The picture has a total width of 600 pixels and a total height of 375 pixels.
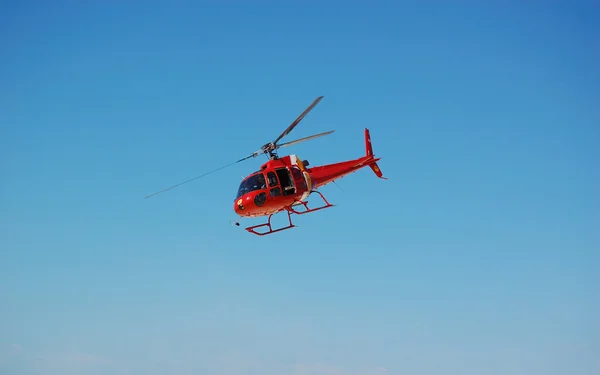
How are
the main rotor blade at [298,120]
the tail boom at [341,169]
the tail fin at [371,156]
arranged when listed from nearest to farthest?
the main rotor blade at [298,120] < the tail boom at [341,169] < the tail fin at [371,156]

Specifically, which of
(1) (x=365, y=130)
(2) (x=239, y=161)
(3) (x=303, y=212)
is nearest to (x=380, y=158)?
(1) (x=365, y=130)

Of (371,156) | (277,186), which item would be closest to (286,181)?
(277,186)

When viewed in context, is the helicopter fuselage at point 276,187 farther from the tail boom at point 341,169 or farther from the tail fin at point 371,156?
the tail fin at point 371,156

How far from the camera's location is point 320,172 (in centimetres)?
4425

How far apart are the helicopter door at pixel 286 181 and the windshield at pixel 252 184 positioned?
135 cm

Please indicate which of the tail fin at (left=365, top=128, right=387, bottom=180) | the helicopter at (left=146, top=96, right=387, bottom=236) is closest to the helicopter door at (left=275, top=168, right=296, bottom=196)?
the helicopter at (left=146, top=96, right=387, bottom=236)

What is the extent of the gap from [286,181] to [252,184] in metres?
2.57

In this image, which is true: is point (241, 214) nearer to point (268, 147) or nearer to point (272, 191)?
point (272, 191)

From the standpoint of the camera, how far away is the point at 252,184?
126 feet

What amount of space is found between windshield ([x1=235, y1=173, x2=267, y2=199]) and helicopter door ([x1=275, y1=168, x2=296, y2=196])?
4.43ft

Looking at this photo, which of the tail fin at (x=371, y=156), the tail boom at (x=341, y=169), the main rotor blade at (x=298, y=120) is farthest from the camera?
the tail fin at (x=371, y=156)

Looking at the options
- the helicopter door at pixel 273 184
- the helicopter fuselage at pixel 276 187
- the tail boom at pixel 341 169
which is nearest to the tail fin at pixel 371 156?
the tail boom at pixel 341 169

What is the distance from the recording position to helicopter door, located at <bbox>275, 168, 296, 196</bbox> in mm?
39237

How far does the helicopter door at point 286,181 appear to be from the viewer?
129ft
